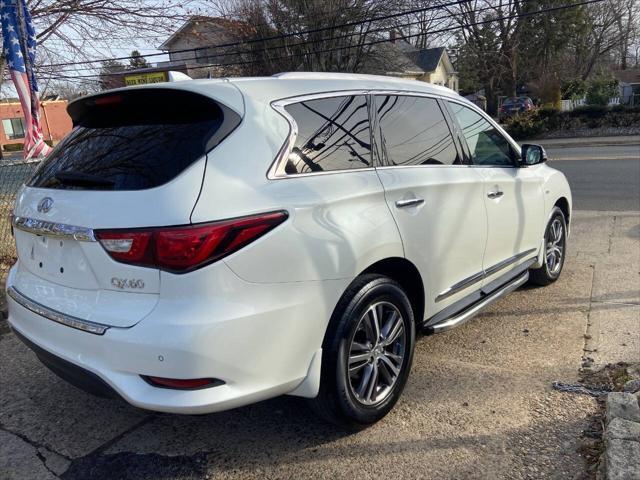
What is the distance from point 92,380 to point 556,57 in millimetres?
48150

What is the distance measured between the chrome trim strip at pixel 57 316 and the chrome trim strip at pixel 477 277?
2.04m

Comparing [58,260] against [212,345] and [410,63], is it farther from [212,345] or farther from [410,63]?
Answer: [410,63]

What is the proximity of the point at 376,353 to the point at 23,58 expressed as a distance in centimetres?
740

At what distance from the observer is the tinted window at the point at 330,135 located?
2773 mm

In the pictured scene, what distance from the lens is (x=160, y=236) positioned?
7.48 ft

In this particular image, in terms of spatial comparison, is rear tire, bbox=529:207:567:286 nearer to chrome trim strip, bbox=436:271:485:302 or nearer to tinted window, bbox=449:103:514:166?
tinted window, bbox=449:103:514:166

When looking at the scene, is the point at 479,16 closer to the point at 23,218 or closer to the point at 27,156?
the point at 27,156

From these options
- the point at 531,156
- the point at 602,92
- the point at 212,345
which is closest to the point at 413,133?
the point at 531,156

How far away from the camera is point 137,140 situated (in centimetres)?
265

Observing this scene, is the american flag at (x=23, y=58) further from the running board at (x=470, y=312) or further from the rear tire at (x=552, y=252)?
the rear tire at (x=552, y=252)

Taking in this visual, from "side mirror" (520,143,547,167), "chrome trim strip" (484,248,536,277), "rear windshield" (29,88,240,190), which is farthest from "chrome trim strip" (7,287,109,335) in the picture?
"side mirror" (520,143,547,167)

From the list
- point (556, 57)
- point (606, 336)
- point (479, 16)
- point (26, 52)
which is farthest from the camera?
point (556, 57)

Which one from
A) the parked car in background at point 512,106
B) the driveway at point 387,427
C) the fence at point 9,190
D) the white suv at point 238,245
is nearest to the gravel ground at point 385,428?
the driveway at point 387,427

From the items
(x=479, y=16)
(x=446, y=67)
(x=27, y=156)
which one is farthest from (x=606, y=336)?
(x=446, y=67)
